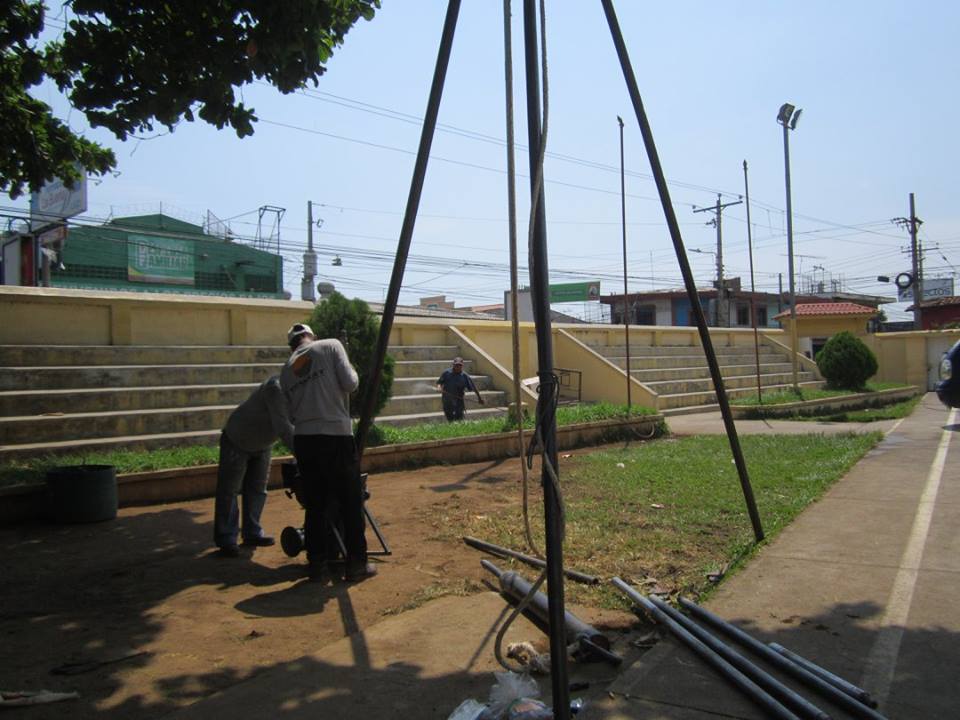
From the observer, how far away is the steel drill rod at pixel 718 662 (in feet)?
10.0

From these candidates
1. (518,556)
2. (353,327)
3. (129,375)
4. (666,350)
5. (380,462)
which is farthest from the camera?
(666,350)

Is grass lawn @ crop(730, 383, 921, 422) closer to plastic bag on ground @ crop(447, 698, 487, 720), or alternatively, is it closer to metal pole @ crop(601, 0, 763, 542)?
metal pole @ crop(601, 0, 763, 542)

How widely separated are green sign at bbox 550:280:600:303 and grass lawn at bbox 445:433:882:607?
58933 mm

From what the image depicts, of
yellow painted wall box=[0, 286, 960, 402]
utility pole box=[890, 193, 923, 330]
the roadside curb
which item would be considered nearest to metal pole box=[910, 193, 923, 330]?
utility pole box=[890, 193, 923, 330]

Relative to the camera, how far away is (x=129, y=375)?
1123cm

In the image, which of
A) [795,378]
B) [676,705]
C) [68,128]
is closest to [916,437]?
[795,378]

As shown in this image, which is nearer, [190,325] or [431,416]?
[190,325]

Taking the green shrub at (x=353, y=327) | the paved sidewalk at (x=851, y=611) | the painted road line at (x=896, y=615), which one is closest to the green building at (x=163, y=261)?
the green shrub at (x=353, y=327)

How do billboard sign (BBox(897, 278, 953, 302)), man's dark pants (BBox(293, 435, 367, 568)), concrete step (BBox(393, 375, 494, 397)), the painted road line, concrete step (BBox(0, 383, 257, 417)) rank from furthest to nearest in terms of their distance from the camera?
billboard sign (BBox(897, 278, 953, 302))
concrete step (BBox(393, 375, 494, 397))
concrete step (BBox(0, 383, 257, 417))
man's dark pants (BBox(293, 435, 367, 568))
the painted road line

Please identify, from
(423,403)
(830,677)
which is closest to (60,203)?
(423,403)

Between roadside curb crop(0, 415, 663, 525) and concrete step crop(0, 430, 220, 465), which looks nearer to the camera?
roadside curb crop(0, 415, 663, 525)

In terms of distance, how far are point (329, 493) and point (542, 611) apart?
1.79 m

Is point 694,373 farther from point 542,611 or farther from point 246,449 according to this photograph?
point 542,611

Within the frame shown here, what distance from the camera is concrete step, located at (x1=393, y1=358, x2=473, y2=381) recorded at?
1491 cm
